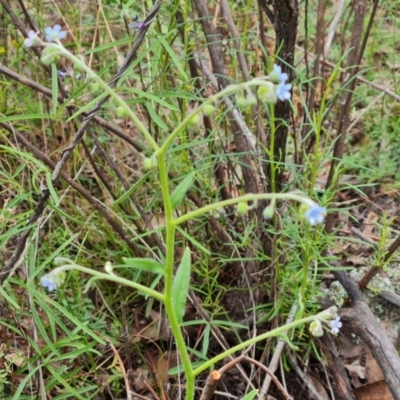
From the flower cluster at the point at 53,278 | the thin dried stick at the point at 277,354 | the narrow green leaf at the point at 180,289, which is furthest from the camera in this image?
the thin dried stick at the point at 277,354

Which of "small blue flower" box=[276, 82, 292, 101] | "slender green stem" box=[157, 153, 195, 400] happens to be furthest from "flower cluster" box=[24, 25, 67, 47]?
"small blue flower" box=[276, 82, 292, 101]

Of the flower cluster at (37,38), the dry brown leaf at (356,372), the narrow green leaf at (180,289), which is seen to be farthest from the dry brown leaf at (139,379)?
the flower cluster at (37,38)

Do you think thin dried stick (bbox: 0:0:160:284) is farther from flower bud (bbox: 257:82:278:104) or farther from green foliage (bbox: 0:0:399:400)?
flower bud (bbox: 257:82:278:104)

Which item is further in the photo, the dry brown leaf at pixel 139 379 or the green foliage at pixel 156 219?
the dry brown leaf at pixel 139 379

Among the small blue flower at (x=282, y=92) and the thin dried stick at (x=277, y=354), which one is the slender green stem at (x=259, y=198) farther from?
the thin dried stick at (x=277, y=354)

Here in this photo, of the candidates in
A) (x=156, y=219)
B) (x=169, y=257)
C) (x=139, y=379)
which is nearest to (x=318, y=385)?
(x=139, y=379)

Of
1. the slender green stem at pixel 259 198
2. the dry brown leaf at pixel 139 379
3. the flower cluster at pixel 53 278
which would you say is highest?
the slender green stem at pixel 259 198

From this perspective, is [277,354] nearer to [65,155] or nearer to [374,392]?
[374,392]

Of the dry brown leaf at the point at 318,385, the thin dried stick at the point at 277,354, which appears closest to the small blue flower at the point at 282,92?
the thin dried stick at the point at 277,354

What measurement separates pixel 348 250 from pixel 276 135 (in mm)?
762

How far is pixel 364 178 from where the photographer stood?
8.67 feet

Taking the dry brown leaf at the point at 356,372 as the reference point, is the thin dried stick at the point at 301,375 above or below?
above

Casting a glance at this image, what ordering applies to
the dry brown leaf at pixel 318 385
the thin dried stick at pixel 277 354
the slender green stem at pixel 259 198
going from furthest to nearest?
the dry brown leaf at pixel 318 385
the thin dried stick at pixel 277 354
the slender green stem at pixel 259 198

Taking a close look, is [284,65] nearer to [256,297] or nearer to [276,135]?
[276,135]
